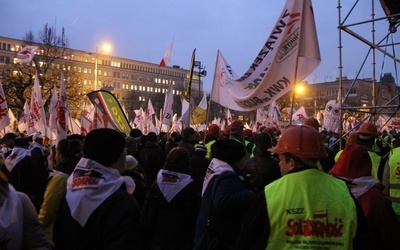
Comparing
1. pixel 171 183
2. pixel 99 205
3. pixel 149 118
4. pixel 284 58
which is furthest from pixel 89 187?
pixel 149 118

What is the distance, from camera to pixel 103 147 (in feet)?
9.84

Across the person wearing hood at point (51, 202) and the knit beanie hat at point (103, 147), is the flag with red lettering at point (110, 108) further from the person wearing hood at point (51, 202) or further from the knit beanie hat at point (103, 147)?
the knit beanie hat at point (103, 147)

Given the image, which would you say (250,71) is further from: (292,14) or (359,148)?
(359,148)

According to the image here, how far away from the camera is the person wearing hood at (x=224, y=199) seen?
3716 mm

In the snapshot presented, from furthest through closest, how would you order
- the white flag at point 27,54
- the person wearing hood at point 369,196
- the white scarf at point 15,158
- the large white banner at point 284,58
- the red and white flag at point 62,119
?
the white flag at point 27,54, the red and white flag at point 62,119, the white scarf at point 15,158, the large white banner at point 284,58, the person wearing hood at point 369,196

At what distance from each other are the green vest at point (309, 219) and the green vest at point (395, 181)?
10.9ft

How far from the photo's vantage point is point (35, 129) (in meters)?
16.4

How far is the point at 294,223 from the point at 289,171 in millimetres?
384

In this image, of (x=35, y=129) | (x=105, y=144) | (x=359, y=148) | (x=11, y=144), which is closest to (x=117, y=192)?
(x=105, y=144)

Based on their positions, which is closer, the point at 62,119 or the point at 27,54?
the point at 62,119

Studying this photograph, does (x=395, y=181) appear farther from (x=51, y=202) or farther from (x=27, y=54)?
(x=27, y=54)

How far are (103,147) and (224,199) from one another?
130cm

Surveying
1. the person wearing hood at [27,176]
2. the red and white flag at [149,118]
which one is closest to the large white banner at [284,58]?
the person wearing hood at [27,176]

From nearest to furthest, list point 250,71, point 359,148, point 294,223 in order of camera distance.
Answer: point 294,223
point 359,148
point 250,71
